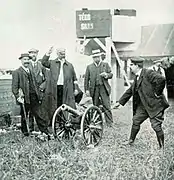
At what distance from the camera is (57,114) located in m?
→ 1.72

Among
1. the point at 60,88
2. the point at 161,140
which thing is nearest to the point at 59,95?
the point at 60,88

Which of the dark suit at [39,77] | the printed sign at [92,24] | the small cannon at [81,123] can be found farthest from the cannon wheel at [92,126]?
the printed sign at [92,24]

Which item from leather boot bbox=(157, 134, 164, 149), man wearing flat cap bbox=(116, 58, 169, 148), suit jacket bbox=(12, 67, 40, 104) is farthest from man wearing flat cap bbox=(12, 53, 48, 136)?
leather boot bbox=(157, 134, 164, 149)

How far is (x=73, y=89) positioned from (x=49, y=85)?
0.36 feet

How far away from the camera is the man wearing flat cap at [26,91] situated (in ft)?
5.51

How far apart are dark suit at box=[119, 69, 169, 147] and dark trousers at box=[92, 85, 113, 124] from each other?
64 millimetres

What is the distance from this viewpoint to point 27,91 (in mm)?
1708

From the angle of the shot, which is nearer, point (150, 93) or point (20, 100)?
point (20, 100)

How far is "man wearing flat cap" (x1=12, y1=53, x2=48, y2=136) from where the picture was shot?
1679 mm

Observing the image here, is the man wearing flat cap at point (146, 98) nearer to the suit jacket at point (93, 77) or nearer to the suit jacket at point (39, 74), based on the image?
the suit jacket at point (93, 77)

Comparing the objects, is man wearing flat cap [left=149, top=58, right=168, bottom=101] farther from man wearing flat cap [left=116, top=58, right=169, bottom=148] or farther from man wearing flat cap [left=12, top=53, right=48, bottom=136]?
man wearing flat cap [left=12, top=53, right=48, bottom=136]

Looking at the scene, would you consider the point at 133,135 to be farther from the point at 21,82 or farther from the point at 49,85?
the point at 21,82

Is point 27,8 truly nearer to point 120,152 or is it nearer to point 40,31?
point 40,31

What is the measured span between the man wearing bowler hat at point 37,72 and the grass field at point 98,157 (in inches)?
3.9
